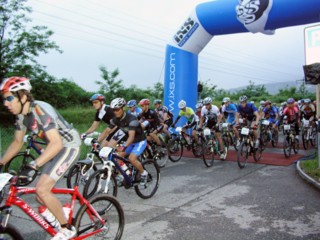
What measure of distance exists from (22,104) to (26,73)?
2032cm

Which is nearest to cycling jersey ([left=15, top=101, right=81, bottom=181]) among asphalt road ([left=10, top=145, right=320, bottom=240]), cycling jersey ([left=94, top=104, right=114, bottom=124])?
asphalt road ([left=10, top=145, right=320, bottom=240])

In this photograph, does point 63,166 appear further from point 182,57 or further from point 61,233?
point 182,57

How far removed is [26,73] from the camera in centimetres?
2216

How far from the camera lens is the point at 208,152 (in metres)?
10.2

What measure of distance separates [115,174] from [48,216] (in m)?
2.48

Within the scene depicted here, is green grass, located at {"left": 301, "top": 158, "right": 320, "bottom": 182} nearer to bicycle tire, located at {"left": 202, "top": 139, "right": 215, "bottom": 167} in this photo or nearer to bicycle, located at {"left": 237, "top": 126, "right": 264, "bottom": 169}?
bicycle, located at {"left": 237, "top": 126, "right": 264, "bottom": 169}

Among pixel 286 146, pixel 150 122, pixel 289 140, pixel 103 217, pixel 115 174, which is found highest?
pixel 150 122

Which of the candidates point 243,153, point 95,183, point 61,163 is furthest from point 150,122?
point 61,163

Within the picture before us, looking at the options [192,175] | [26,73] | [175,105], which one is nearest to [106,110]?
[192,175]

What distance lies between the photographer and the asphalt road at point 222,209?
4.85 meters

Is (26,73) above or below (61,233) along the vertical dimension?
above

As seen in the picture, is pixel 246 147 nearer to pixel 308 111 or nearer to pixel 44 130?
pixel 308 111

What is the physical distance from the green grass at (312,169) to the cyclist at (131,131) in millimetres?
4142

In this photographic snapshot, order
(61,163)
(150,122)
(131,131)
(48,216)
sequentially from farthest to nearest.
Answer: (150,122), (131,131), (61,163), (48,216)
